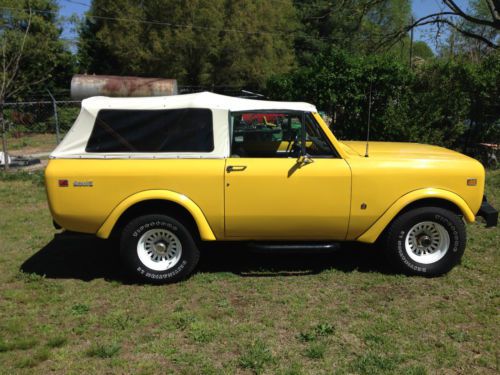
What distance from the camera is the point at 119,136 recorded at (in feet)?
16.3

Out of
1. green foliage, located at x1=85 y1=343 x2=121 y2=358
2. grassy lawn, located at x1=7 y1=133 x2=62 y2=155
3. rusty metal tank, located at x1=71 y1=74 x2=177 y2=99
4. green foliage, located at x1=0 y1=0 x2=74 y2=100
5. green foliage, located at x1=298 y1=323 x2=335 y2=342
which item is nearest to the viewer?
green foliage, located at x1=85 y1=343 x2=121 y2=358

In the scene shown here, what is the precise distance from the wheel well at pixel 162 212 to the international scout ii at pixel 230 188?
0.01 metres

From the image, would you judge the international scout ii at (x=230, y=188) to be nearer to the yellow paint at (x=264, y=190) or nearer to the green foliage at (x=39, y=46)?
the yellow paint at (x=264, y=190)

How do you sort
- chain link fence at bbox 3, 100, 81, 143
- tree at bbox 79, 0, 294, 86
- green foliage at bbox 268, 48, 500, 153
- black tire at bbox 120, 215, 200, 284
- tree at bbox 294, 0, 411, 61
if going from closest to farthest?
1. black tire at bbox 120, 215, 200, 284
2. green foliage at bbox 268, 48, 500, 153
3. chain link fence at bbox 3, 100, 81, 143
4. tree at bbox 79, 0, 294, 86
5. tree at bbox 294, 0, 411, 61

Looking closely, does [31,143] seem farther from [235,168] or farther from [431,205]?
[431,205]

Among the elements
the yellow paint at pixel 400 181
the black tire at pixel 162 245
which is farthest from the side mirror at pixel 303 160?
the black tire at pixel 162 245

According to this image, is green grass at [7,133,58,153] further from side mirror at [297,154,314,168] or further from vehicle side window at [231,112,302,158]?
side mirror at [297,154,314,168]

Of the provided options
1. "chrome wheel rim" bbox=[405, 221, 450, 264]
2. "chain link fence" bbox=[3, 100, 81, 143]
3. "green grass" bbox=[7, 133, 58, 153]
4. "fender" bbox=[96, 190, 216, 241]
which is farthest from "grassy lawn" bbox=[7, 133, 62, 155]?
"chrome wheel rim" bbox=[405, 221, 450, 264]

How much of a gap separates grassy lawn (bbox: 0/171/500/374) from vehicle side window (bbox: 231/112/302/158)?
4.31 ft

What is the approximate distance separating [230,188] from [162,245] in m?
0.95

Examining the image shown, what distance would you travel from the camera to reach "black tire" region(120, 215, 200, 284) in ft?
16.1

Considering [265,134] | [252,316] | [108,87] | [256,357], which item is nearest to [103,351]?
[256,357]

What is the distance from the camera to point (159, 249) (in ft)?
16.5

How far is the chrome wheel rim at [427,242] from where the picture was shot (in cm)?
503
